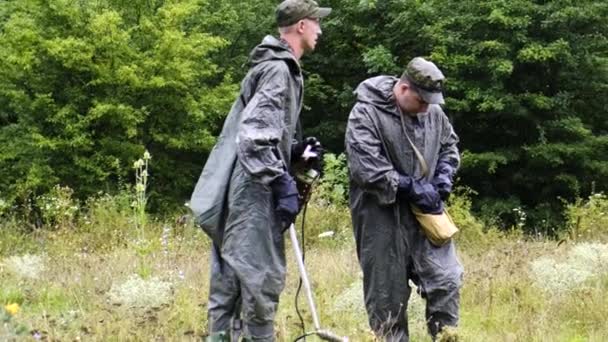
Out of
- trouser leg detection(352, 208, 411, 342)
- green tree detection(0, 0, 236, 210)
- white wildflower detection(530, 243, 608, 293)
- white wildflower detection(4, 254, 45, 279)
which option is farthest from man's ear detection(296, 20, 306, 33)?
green tree detection(0, 0, 236, 210)

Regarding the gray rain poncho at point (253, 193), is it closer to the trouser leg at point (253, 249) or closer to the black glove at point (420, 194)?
the trouser leg at point (253, 249)

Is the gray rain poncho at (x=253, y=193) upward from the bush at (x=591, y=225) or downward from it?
upward

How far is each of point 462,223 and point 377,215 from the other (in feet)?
20.4

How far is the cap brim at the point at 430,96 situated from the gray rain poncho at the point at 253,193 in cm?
69

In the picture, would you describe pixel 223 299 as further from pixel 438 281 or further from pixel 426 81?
pixel 426 81

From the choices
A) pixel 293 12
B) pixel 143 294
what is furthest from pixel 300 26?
pixel 143 294

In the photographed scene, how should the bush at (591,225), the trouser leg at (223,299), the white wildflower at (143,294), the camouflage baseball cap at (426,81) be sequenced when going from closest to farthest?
the trouser leg at (223,299) < the camouflage baseball cap at (426,81) < the white wildflower at (143,294) < the bush at (591,225)

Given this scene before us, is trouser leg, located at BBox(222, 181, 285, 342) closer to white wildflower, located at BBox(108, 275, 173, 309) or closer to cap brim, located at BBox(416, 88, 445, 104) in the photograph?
cap brim, located at BBox(416, 88, 445, 104)

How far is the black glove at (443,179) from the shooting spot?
169 inches

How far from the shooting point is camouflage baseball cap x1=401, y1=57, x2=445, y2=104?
13.4 ft

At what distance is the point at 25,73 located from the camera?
1852 cm

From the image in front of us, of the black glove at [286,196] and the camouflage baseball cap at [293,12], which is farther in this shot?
the camouflage baseball cap at [293,12]

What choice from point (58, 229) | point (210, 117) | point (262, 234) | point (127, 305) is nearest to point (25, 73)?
point (210, 117)

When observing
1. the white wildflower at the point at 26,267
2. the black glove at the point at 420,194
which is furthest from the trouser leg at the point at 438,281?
the white wildflower at the point at 26,267
